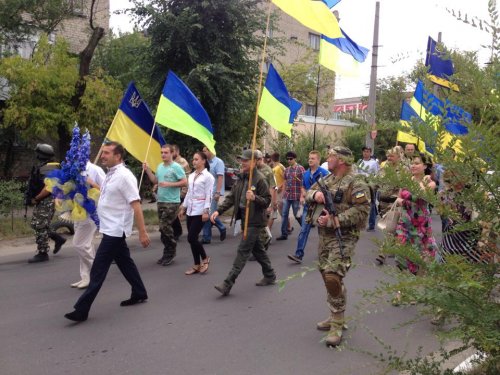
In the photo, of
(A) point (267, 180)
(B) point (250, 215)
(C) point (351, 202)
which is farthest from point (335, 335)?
(A) point (267, 180)

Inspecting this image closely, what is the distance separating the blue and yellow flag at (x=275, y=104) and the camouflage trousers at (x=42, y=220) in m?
3.59

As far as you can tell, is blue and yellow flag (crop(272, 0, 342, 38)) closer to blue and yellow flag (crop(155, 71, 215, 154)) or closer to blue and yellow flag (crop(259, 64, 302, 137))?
blue and yellow flag (crop(259, 64, 302, 137))

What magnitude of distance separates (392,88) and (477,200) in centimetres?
3120

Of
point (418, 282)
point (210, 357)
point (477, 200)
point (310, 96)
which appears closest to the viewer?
point (418, 282)

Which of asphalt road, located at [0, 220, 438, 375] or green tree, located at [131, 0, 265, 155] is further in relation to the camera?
green tree, located at [131, 0, 265, 155]

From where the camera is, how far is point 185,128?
820 cm

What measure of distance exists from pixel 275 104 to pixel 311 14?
1395 millimetres

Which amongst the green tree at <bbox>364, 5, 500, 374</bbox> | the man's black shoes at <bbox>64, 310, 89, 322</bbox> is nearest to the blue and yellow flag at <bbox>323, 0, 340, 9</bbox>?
the man's black shoes at <bbox>64, 310, 89, 322</bbox>

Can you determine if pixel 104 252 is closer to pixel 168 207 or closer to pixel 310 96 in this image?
pixel 168 207

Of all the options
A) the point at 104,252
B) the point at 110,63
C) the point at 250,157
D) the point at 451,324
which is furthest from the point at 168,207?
the point at 110,63

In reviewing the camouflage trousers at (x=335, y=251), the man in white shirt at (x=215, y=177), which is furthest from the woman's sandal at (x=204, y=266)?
the camouflage trousers at (x=335, y=251)

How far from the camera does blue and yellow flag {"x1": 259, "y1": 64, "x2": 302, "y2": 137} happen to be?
303 inches

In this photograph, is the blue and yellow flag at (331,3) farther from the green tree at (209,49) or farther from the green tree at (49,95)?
the green tree at (49,95)

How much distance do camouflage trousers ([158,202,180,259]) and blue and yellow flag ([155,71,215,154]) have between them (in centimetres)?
111
